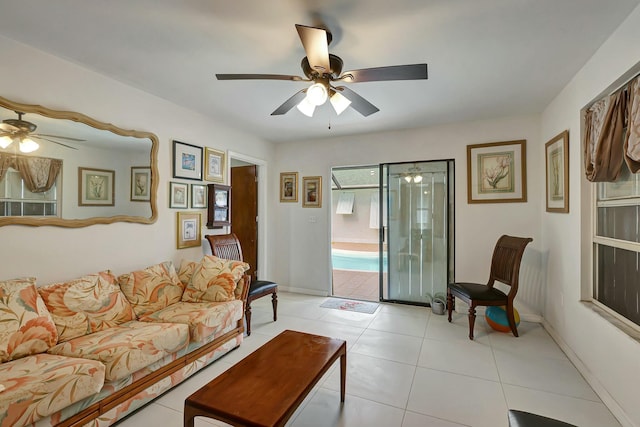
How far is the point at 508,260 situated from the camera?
321 cm

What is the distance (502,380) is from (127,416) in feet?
8.72

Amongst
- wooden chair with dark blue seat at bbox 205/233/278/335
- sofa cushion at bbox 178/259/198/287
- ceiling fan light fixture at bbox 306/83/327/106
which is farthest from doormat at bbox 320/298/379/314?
ceiling fan light fixture at bbox 306/83/327/106

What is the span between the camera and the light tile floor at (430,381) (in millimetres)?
1863

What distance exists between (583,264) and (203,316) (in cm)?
311

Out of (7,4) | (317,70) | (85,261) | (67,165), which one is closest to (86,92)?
(67,165)

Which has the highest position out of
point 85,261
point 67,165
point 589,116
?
point 589,116

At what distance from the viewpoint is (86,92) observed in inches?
95.7

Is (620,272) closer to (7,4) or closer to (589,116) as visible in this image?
(589,116)

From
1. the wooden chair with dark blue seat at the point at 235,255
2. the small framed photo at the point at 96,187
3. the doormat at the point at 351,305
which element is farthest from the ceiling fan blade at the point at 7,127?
the doormat at the point at 351,305

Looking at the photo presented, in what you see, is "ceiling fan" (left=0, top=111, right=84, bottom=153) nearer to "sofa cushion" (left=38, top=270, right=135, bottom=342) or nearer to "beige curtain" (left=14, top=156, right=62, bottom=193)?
"beige curtain" (left=14, top=156, right=62, bottom=193)

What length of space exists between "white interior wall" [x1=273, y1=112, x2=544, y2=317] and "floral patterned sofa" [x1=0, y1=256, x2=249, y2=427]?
1975 mm

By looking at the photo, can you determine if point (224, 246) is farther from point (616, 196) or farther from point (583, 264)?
point (616, 196)

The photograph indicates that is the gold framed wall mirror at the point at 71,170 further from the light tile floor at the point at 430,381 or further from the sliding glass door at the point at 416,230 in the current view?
the sliding glass door at the point at 416,230

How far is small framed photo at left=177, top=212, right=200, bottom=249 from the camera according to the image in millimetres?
3244
